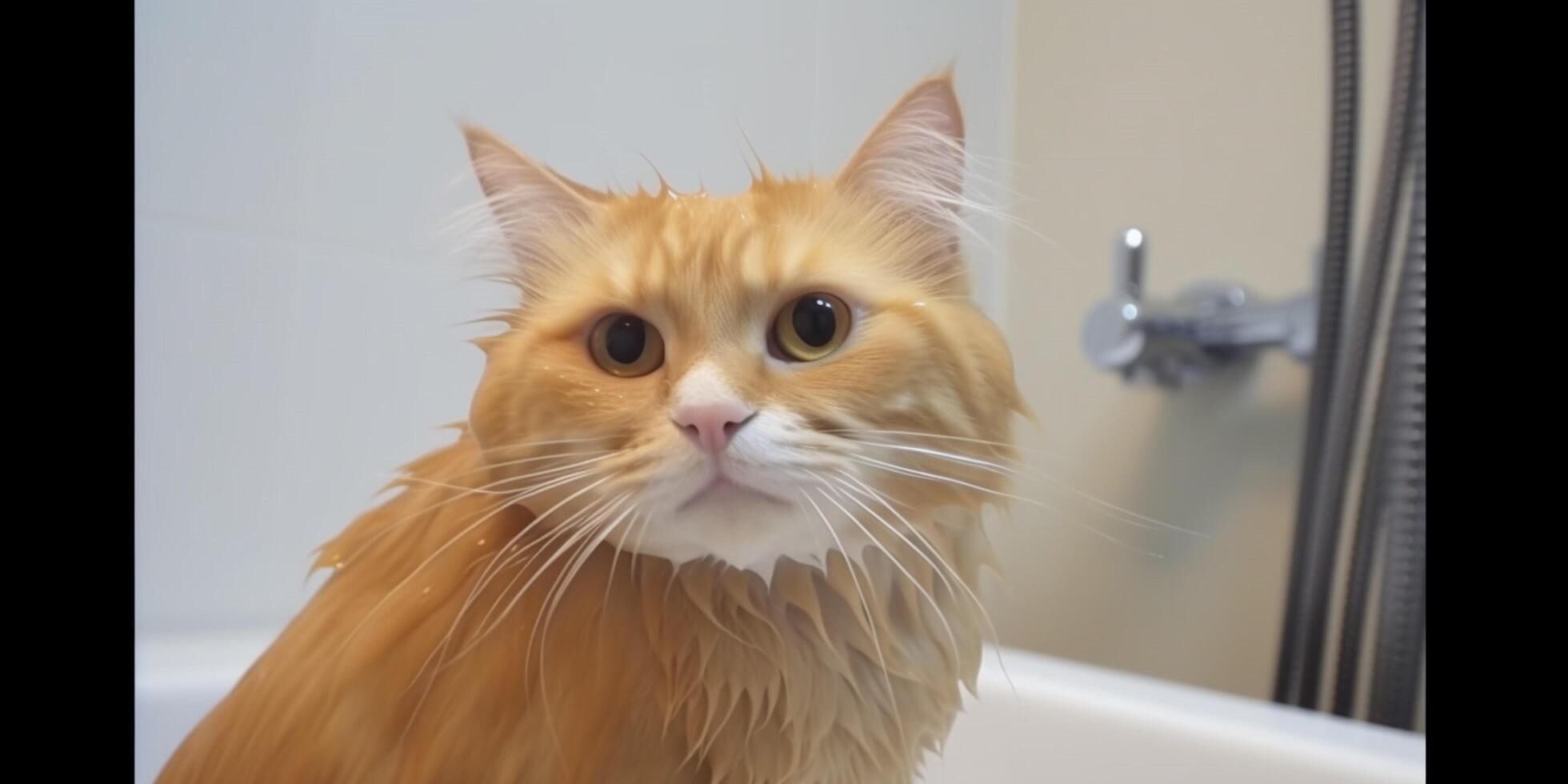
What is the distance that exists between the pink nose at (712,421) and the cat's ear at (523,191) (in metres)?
0.08

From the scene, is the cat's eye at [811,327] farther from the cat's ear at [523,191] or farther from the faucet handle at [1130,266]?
the faucet handle at [1130,266]

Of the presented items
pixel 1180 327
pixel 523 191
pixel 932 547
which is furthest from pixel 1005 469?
pixel 1180 327

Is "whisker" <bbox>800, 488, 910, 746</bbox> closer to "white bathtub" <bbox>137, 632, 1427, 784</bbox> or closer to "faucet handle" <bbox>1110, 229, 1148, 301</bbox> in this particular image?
"white bathtub" <bbox>137, 632, 1427, 784</bbox>

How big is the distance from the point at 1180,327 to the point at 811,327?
315 millimetres

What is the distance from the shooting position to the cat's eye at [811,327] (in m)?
0.25

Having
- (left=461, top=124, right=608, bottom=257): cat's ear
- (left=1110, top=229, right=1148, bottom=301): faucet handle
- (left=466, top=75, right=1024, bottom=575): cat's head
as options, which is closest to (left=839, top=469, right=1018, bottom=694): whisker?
(left=466, top=75, right=1024, bottom=575): cat's head

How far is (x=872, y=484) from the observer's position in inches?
9.8

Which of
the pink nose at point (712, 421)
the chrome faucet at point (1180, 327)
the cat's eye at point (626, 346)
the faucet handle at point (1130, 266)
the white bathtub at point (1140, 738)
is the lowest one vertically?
the white bathtub at point (1140, 738)

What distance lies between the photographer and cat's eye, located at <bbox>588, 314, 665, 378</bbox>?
25cm

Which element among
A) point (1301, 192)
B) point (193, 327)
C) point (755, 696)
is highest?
point (1301, 192)

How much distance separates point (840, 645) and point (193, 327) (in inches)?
9.4

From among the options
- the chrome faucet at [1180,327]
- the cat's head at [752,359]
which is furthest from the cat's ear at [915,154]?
the chrome faucet at [1180,327]
